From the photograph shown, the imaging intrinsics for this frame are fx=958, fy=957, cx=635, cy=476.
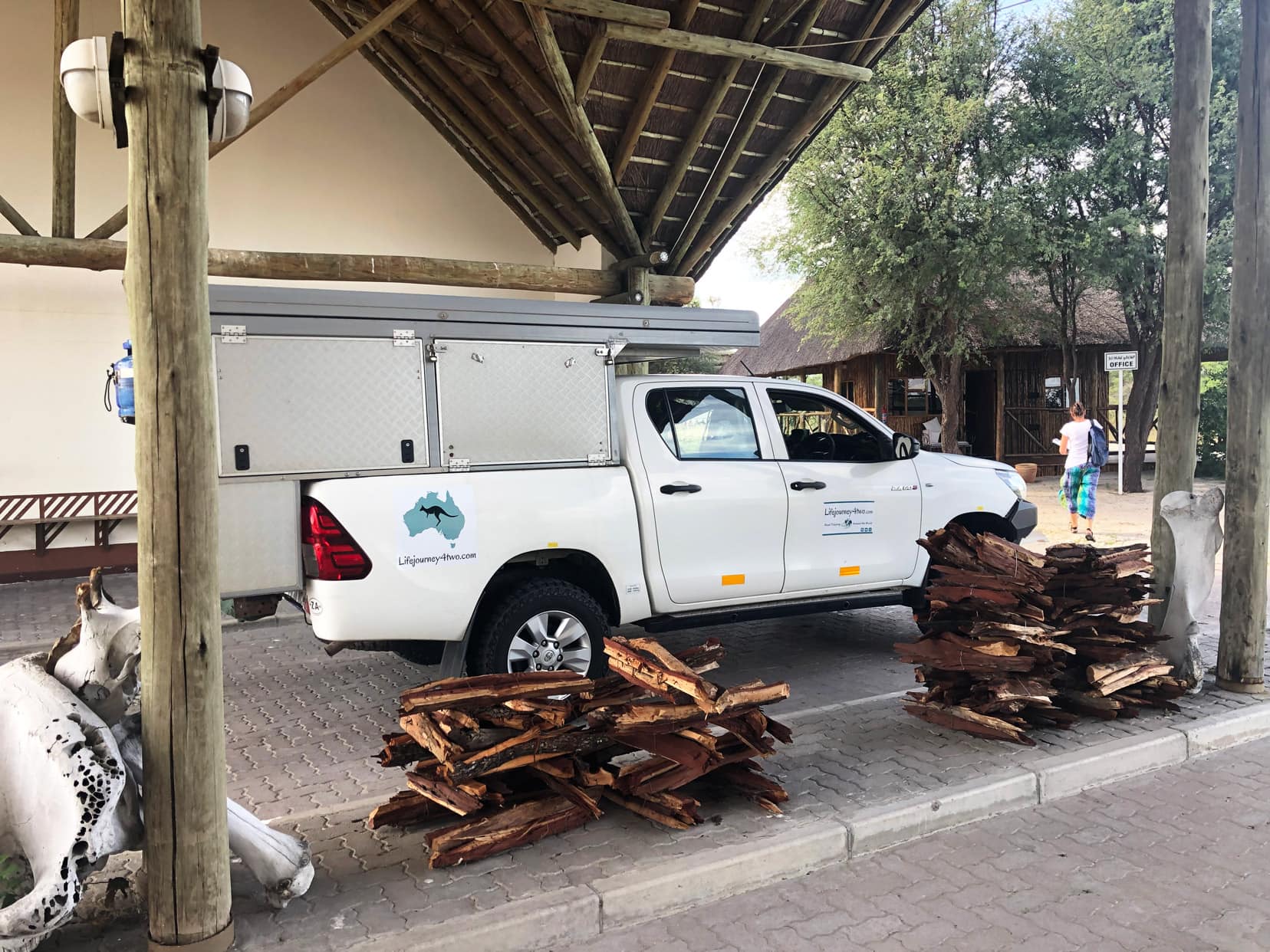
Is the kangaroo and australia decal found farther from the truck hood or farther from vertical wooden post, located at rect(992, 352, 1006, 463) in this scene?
vertical wooden post, located at rect(992, 352, 1006, 463)

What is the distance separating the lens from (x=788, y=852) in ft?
13.1

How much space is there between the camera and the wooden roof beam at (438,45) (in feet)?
32.6

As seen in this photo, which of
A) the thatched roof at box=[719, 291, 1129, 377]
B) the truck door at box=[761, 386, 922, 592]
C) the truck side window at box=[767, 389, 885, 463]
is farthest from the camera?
the thatched roof at box=[719, 291, 1129, 377]

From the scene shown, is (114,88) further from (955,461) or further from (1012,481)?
(1012,481)

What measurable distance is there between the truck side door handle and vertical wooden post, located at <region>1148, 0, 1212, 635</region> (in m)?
2.95

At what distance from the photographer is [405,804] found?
4.25m

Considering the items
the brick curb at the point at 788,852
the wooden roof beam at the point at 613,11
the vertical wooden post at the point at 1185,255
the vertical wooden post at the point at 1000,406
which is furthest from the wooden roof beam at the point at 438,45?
the vertical wooden post at the point at 1000,406

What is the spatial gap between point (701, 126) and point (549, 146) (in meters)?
1.69

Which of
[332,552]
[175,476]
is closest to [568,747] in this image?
[332,552]

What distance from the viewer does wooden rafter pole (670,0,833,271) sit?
9453 mm

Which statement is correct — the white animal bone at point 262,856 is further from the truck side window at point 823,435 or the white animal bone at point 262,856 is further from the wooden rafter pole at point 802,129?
the wooden rafter pole at point 802,129

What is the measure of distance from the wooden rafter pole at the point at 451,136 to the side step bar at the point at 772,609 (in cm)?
776

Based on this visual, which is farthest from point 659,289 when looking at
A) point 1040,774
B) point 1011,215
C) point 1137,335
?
point 1137,335

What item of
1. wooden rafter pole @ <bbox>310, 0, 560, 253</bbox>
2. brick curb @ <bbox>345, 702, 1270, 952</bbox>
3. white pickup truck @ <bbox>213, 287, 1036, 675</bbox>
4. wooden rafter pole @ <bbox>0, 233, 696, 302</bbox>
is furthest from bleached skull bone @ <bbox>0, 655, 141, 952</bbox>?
wooden rafter pole @ <bbox>310, 0, 560, 253</bbox>
